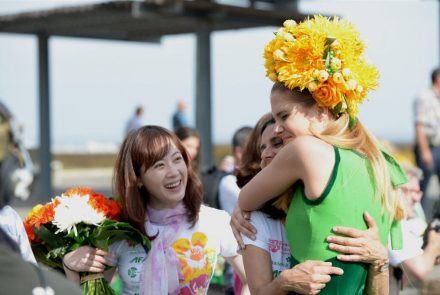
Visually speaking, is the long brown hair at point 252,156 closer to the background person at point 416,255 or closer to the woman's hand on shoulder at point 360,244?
the background person at point 416,255

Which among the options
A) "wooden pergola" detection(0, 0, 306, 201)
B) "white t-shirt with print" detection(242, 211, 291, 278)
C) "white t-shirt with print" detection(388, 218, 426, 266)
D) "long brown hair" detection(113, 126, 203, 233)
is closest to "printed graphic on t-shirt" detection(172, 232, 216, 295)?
"long brown hair" detection(113, 126, 203, 233)

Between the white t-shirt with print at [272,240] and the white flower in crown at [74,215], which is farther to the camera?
the white flower in crown at [74,215]

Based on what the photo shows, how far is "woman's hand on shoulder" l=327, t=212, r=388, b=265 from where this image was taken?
9.61ft

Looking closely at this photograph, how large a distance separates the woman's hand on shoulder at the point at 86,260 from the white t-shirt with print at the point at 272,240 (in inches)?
34.0

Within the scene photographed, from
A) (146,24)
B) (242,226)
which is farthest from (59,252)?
(146,24)

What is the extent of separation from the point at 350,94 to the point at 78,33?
11491 millimetres

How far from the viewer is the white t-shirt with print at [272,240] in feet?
10.7

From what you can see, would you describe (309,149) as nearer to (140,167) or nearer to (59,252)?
(140,167)

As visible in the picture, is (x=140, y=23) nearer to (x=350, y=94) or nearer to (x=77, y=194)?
(x=77, y=194)

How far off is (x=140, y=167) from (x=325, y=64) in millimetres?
1331

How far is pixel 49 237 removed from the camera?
3.89 meters

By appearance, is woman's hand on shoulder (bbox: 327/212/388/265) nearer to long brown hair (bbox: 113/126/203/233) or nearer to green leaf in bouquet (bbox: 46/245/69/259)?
long brown hair (bbox: 113/126/203/233)

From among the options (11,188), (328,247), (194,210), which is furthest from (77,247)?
(11,188)

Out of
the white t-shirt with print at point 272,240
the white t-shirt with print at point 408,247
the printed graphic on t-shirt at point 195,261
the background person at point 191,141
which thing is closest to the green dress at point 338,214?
the white t-shirt with print at point 272,240
